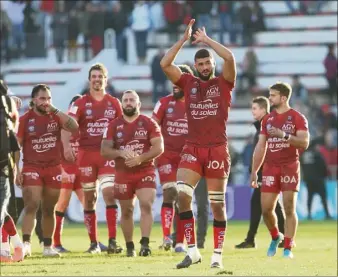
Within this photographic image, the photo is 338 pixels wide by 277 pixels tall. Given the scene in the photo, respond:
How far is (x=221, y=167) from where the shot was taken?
13750 millimetres

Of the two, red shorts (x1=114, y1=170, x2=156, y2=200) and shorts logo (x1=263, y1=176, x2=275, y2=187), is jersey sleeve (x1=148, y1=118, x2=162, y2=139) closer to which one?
red shorts (x1=114, y1=170, x2=156, y2=200)

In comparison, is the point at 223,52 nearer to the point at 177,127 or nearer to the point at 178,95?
the point at 178,95

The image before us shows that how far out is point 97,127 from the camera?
17.5 metres

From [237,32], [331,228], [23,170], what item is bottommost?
[331,228]

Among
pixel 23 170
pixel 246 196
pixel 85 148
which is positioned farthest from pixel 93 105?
pixel 246 196

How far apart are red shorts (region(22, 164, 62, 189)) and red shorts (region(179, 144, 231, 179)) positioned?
113 inches

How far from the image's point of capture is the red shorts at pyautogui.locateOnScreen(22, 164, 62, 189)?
632 inches

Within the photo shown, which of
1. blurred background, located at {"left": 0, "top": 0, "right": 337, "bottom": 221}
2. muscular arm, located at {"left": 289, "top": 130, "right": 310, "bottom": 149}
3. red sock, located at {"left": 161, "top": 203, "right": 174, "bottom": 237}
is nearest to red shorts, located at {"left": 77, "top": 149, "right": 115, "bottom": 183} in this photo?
red sock, located at {"left": 161, "top": 203, "right": 174, "bottom": 237}

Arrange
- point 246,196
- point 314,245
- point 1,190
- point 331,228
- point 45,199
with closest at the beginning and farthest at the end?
point 1,190 → point 45,199 → point 314,245 → point 331,228 → point 246,196

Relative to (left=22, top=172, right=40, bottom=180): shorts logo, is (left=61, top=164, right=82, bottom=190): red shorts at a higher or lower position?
lower

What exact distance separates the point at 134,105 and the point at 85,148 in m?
1.61

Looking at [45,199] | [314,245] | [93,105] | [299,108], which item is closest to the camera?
[45,199]

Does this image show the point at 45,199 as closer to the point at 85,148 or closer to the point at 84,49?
the point at 85,148

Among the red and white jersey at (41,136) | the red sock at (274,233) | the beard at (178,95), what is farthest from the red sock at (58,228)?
the red sock at (274,233)
